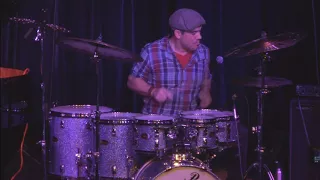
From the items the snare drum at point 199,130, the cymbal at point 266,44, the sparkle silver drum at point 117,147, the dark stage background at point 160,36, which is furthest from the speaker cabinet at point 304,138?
the sparkle silver drum at point 117,147

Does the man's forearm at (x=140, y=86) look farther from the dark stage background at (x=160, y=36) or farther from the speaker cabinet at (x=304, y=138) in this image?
the speaker cabinet at (x=304, y=138)

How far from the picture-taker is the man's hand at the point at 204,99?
4.40 metres

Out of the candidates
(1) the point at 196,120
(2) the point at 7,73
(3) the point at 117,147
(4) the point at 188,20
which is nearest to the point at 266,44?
(1) the point at 196,120

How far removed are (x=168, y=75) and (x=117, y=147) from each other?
968 millimetres

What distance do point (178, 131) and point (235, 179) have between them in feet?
4.15

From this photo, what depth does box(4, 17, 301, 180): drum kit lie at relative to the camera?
139 inches

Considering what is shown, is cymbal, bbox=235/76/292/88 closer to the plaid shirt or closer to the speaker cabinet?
the speaker cabinet

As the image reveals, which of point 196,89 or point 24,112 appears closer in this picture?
point 24,112

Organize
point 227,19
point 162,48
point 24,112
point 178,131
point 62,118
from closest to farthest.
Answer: point 24,112 → point 178,131 → point 62,118 → point 162,48 → point 227,19

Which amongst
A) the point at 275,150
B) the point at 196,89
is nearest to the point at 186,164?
the point at 196,89

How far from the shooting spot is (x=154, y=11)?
15.8 ft

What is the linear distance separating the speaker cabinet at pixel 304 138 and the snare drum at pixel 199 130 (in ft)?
2.99

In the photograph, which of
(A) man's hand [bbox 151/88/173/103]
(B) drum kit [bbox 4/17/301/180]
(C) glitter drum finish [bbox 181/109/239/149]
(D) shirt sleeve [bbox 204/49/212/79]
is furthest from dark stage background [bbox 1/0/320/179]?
(A) man's hand [bbox 151/88/173/103]

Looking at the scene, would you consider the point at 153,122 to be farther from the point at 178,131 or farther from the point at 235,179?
the point at 235,179
